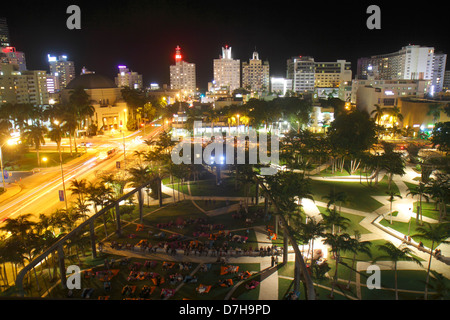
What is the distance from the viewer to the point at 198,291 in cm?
2217

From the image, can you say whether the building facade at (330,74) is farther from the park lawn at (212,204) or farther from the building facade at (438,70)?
the park lawn at (212,204)

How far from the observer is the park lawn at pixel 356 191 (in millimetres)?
37375

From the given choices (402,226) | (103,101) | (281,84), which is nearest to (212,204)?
(402,226)

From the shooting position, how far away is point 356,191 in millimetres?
42500

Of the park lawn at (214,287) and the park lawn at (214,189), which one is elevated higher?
the park lawn at (214,189)

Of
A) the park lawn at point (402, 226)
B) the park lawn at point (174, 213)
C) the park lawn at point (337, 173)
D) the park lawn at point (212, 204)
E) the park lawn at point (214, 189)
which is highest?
the park lawn at point (337, 173)

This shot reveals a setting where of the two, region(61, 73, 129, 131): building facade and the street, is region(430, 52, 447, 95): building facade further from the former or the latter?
the street

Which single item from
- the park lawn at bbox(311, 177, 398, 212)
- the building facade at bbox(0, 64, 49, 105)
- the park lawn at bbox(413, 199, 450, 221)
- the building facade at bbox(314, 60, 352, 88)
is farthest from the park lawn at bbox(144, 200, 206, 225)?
the building facade at bbox(314, 60, 352, 88)

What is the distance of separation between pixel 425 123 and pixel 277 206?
218 feet

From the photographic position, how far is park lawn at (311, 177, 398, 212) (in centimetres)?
3738

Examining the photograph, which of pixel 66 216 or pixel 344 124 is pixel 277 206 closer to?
pixel 66 216

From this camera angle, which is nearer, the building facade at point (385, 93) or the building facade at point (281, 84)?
the building facade at point (385, 93)

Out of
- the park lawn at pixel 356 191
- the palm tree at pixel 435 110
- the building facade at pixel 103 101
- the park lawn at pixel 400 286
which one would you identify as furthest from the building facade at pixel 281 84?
the park lawn at pixel 400 286
